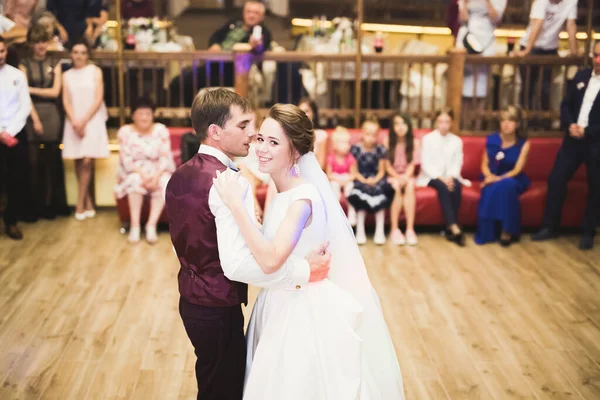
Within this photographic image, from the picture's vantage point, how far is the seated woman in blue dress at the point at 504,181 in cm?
607

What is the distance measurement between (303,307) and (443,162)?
12.7 ft

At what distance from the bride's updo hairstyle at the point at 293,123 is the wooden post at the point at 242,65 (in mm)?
4093

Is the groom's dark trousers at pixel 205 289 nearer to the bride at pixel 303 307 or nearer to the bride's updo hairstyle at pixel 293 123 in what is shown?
the bride at pixel 303 307

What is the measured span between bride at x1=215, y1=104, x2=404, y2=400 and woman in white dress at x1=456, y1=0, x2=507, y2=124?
14.8 feet

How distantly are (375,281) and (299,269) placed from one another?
2.70m

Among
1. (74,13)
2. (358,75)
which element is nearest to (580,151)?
(358,75)

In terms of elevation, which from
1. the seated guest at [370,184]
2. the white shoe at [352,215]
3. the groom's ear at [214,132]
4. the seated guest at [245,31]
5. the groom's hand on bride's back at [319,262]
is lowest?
the white shoe at [352,215]

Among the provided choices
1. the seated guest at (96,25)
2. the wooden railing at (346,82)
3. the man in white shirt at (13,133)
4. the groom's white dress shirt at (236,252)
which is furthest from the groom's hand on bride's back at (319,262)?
the seated guest at (96,25)

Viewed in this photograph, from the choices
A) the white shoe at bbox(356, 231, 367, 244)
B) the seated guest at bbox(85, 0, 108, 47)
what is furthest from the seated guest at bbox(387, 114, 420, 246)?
the seated guest at bbox(85, 0, 108, 47)

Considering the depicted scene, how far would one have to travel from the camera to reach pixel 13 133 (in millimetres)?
5859

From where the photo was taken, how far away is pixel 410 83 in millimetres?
7371

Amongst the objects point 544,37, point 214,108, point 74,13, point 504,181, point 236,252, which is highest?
point 74,13

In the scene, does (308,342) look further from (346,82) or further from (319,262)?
(346,82)

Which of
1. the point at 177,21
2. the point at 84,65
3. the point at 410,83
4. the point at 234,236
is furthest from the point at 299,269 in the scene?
the point at 177,21
